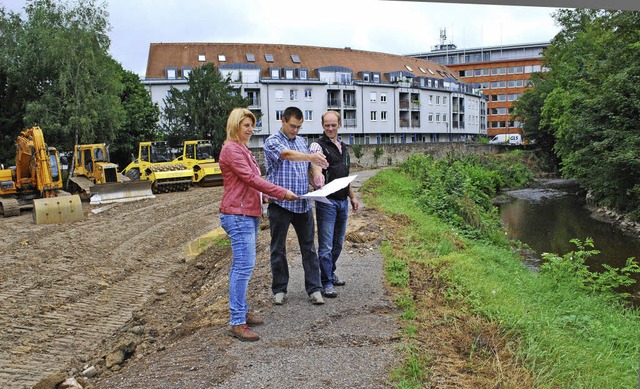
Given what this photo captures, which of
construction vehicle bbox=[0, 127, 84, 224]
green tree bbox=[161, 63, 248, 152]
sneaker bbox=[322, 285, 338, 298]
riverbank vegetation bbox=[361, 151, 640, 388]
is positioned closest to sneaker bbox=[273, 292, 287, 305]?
sneaker bbox=[322, 285, 338, 298]

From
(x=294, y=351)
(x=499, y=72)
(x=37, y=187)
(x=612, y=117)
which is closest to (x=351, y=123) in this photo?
(x=499, y=72)

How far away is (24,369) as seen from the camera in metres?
5.05

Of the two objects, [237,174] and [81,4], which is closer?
[237,174]

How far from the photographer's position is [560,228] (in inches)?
629

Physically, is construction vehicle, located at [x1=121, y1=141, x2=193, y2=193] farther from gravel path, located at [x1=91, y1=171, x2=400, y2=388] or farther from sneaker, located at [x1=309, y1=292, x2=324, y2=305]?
sneaker, located at [x1=309, y1=292, x2=324, y2=305]

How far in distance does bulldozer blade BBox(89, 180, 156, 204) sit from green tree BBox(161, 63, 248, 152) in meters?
11.0

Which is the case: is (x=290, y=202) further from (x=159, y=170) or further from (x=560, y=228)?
(x=159, y=170)

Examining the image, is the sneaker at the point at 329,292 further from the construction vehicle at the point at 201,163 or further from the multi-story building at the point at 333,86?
the multi-story building at the point at 333,86

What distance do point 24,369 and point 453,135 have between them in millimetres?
55247

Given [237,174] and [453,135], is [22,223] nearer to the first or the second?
[237,174]

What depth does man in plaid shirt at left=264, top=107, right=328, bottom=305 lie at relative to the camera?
13.9 feet

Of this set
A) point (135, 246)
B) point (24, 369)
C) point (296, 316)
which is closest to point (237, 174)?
point (296, 316)

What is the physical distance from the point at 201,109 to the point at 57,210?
614 inches

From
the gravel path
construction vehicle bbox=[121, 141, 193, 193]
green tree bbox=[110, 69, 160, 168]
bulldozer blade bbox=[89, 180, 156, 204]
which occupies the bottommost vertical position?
the gravel path
